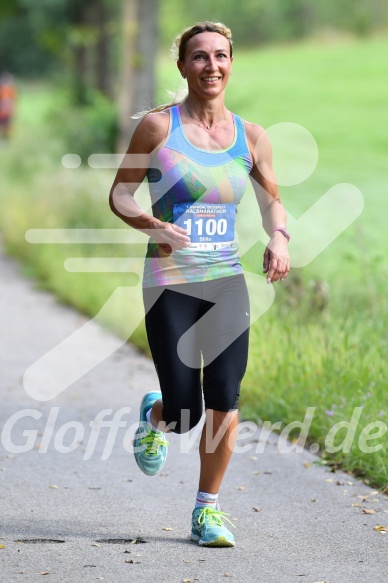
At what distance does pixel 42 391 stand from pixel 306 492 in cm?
289

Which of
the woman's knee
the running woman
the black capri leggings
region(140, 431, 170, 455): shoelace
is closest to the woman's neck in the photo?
the running woman

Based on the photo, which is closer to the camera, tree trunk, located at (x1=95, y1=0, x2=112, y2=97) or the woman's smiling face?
the woman's smiling face

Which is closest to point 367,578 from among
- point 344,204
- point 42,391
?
point 42,391

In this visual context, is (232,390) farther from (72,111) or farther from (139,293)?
(72,111)

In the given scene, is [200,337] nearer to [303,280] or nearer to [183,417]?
[183,417]

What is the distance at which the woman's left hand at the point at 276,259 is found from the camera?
5.13 metres

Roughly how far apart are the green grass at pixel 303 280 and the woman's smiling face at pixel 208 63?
2.21 metres

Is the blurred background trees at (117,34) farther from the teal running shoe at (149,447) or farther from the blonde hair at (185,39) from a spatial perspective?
the teal running shoe at (149,447)

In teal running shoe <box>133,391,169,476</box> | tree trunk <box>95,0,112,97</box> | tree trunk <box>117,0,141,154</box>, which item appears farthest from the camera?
tree trunk <box>95,0,112,97</box>

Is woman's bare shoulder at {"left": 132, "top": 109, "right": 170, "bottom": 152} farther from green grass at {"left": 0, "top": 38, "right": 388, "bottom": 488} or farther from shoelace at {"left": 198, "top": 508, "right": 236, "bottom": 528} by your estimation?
green grass at {"left": 0, "top": 38, "right": 388, "bottom": 488}

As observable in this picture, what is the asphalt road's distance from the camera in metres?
4.85

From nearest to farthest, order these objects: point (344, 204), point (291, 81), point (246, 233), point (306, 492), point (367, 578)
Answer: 1. point (367, 578)
2. point (306, 492)
3. point (246, 233)
4. point (344, 204)
5. point (291, 81)

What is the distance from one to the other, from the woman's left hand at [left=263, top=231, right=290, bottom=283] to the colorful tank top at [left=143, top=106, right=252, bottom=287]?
16 centimetres

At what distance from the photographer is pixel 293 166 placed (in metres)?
26.6
